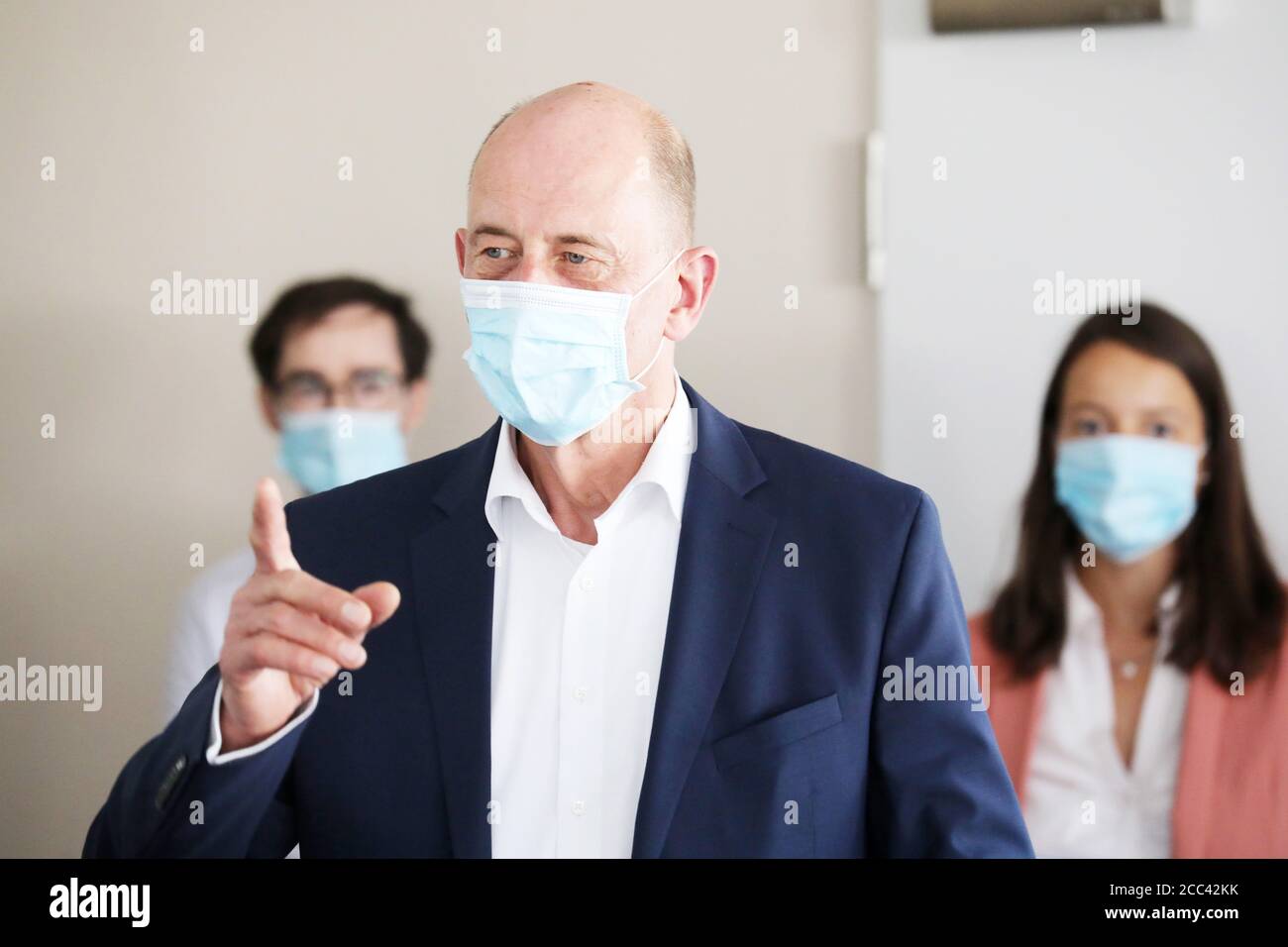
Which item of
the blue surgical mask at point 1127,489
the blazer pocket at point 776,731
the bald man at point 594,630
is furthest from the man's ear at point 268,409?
the blue surgical mask at point 1127,489

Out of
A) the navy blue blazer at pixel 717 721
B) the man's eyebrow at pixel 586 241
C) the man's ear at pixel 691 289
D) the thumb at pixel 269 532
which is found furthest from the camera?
the man's ear at pixel 691 289

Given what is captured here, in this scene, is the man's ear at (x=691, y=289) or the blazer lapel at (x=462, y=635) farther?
the man's ear at (x=691, y=289)

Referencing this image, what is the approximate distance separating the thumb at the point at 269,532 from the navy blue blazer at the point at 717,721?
0.56 feet

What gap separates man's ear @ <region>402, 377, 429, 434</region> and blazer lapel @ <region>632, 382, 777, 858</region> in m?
0.85

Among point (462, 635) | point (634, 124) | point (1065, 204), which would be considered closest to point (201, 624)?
point (462, 635)

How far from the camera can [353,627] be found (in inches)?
41.3

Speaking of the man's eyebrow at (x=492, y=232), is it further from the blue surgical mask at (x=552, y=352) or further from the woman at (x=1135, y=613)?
the woman at (x=1135, y=613)

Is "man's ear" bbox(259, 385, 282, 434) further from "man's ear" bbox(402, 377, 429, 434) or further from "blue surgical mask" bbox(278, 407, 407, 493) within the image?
"man's ear" bbox(402, 377, 429, 434)

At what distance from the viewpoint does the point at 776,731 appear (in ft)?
3.99

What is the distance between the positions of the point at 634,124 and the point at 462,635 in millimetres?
573

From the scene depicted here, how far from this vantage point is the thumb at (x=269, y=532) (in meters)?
1.06

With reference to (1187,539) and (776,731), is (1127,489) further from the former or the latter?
(776,731)

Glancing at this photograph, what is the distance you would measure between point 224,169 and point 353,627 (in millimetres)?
1339
